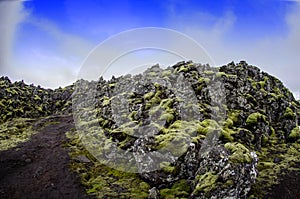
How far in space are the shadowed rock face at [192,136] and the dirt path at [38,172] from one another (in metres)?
1.46

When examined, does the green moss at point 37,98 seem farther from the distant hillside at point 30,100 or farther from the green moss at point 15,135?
the green moss at point 15,135

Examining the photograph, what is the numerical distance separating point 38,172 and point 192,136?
15370 millimetres

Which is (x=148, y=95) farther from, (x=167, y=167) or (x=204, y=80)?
(x=167, y=167)

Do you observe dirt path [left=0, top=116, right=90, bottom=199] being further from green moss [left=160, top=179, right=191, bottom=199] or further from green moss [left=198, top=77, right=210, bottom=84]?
green moss [left=198, top=77, right=210, bottom=84]

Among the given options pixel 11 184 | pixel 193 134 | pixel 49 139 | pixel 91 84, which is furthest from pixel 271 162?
pixel 91 84

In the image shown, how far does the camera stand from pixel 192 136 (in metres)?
28.6

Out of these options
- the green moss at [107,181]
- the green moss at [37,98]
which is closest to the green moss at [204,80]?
the green moss at [107,181]

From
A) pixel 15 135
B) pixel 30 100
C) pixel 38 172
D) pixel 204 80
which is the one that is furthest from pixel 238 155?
pixel 30 100

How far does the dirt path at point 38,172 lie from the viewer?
2412 centimetres

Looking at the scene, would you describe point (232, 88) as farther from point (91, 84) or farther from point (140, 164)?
point (91, 84)

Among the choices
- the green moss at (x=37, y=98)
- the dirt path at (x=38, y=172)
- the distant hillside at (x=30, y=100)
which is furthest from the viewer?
the green moss at (x=37, y=98)

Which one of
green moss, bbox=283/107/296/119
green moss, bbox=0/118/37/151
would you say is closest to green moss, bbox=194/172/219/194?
green moss, bbox=283/107/296/119

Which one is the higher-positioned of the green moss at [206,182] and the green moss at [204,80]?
the green moss at [204,80]

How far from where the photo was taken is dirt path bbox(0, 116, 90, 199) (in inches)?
950
